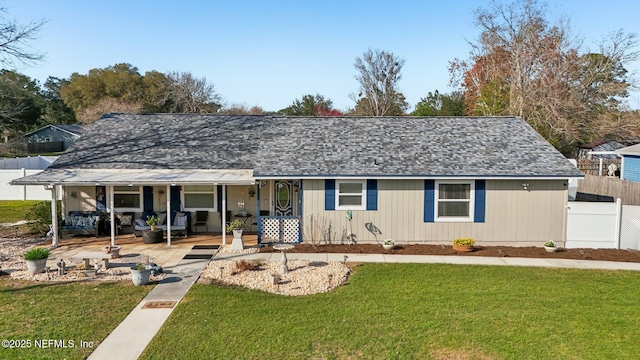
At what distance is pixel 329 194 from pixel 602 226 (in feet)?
30.7

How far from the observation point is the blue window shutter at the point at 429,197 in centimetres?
1569

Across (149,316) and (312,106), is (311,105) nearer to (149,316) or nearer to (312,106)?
(312,106)

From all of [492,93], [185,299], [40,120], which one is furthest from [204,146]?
[40,120]

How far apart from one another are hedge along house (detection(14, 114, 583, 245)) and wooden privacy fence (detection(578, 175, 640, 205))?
712 cm

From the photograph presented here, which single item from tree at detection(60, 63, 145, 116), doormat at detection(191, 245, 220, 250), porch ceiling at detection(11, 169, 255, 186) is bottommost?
doormat at detection(191, 245, 220, 250)

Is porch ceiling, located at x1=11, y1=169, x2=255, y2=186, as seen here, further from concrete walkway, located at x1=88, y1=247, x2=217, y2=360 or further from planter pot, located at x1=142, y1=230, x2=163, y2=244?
concrete walkway, located at x1=88, y1=247, x2=217, y2=360

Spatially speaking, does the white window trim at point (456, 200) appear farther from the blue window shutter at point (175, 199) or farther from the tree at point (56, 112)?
the tree at point (56, 112)

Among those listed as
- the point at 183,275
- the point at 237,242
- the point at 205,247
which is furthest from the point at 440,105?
the point at 183,275

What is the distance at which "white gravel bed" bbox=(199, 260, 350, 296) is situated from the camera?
11.1 m

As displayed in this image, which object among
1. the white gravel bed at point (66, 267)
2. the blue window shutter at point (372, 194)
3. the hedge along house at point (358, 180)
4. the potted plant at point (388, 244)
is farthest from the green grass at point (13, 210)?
the potted plant at point (388, 244)

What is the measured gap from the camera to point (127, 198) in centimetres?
1759

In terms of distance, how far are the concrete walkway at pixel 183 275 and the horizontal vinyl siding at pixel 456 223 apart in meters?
1.43

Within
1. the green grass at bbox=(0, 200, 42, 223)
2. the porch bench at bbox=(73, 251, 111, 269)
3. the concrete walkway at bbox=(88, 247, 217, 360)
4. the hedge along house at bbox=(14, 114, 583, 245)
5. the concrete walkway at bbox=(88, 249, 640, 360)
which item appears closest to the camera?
the concrete walkway at bbox=(88, 247, 217, 360)

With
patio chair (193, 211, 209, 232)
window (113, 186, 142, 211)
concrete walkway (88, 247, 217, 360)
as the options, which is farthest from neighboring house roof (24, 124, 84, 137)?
concrete walkway (88, 247, 217, 360)
